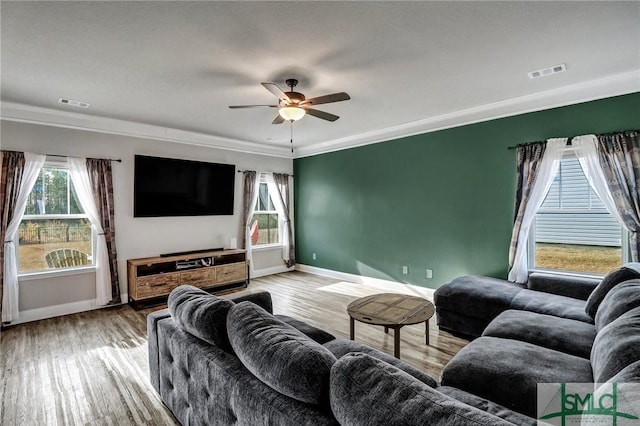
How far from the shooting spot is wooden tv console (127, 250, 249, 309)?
4480 mm

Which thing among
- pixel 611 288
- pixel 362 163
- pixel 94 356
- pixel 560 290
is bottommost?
pixel 94 356

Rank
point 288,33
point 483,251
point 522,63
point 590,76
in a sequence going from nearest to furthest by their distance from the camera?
point 288,33 → point 522,63 → point 590,76 → point 483,251

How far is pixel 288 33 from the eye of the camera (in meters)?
2.37

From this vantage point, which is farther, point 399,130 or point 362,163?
→ point 362,163

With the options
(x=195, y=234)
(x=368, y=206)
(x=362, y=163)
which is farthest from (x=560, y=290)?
(x=195, y=234)

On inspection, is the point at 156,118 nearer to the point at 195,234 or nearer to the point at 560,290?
the point at 195,234

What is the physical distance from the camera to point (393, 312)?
112 inches

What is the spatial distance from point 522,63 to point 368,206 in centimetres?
321

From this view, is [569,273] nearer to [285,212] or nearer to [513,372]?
[513,372]

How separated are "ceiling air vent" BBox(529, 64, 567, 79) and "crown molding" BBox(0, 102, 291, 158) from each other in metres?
4.61

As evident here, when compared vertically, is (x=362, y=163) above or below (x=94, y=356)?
above

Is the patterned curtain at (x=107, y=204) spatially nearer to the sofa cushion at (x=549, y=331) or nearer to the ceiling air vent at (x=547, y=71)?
the sofa cushion at (x=549, y=331)

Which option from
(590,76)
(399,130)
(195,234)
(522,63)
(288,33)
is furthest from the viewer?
(195,234)

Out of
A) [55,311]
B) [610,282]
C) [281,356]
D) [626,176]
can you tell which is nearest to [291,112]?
[281,356]
